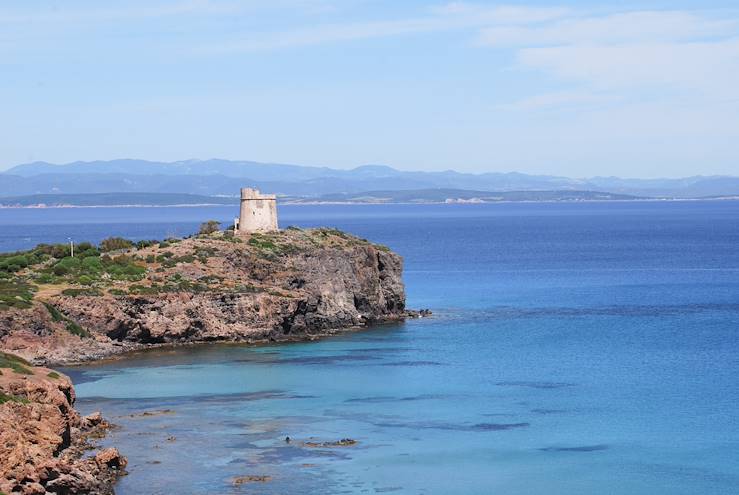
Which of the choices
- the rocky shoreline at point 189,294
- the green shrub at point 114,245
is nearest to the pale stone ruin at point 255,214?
the rocky shoreline at point 189,294

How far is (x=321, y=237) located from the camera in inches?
3506

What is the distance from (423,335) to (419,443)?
30909 mm

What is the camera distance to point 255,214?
91.0 meters

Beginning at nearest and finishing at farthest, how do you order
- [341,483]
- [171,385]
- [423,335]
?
[341,483], [171,385], [423,335]

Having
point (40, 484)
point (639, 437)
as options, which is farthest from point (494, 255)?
point (40, 484)

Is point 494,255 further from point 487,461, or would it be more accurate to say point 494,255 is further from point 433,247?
point 487,461

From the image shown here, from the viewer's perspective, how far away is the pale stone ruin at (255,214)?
9069 centimetres

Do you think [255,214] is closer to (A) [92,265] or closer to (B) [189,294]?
(A) [92,265]

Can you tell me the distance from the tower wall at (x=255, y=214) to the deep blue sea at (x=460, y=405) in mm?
14544

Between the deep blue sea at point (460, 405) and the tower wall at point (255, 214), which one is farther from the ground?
the tower wall at point (255, 214)

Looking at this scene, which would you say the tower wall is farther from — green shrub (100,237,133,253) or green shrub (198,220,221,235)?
green shrub (100,237,133,253)

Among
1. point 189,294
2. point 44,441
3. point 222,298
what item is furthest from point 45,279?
point 44,441

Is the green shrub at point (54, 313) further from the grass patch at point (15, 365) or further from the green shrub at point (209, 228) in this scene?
the green shrub at point (209, 228)

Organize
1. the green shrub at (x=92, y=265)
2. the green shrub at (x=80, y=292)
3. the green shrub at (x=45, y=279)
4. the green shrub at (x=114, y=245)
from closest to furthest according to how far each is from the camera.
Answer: the green shrub at (x=80, y=292) < the green shrub at (x=45, y=279) < the green shrub at (x=92, y=265) < the green shrub at (x=114, y=245)
